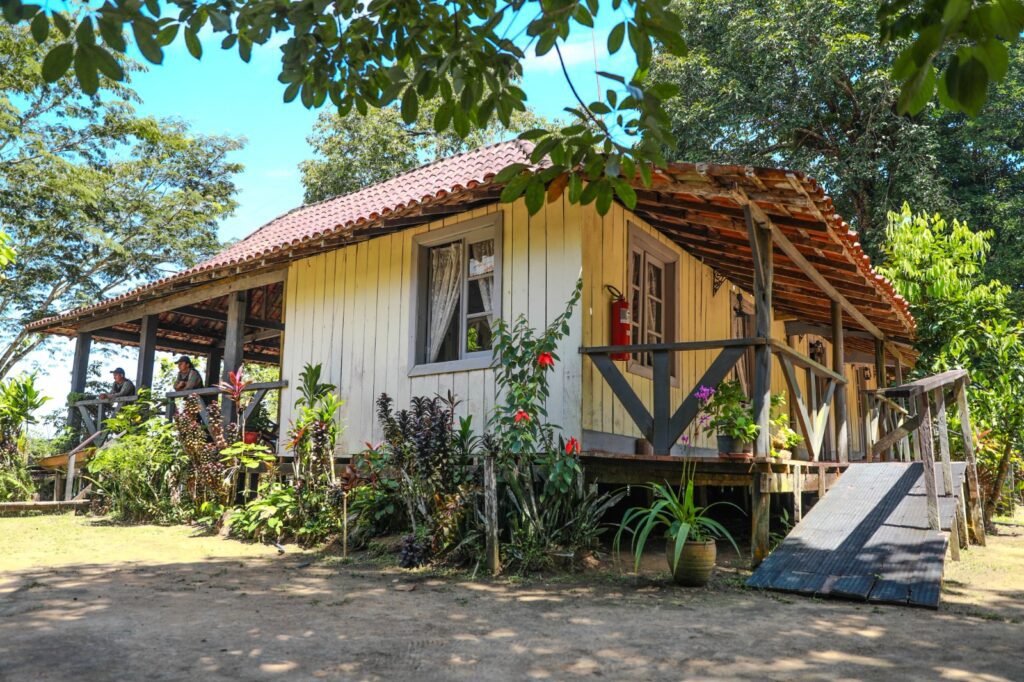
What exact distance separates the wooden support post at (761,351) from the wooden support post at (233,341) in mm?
6293

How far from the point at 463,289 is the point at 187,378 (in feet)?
17.9

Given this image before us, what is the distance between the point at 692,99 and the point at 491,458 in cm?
1604

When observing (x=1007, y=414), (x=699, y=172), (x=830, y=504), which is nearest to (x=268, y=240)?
(x=699, y=172)

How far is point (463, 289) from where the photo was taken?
8148mm

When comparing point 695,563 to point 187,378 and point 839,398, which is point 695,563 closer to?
point 839,398

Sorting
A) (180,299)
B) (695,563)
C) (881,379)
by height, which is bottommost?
(695,563)

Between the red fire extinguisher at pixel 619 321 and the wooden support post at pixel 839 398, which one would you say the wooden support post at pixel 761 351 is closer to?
the red fire extinguisher at pixel 619 321

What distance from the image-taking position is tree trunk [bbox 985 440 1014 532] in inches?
401

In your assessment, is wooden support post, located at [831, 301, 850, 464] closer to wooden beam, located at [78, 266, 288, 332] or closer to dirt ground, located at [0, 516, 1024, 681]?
dirt ground, located at [0, 516, 1024, 681]

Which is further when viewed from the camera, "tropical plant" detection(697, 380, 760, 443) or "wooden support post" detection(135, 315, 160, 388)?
"wooden support post" detection(135, 315, 160, 388)

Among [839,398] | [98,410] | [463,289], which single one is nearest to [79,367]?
[98,410]

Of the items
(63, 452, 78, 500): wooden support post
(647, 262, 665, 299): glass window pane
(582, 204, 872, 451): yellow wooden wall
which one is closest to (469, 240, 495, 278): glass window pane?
(582, 204, 872, 451): yellow wooden wall

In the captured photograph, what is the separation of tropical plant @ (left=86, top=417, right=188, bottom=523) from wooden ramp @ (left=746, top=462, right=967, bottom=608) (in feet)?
22.2

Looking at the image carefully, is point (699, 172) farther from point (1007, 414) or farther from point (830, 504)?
point (1007, 414)
